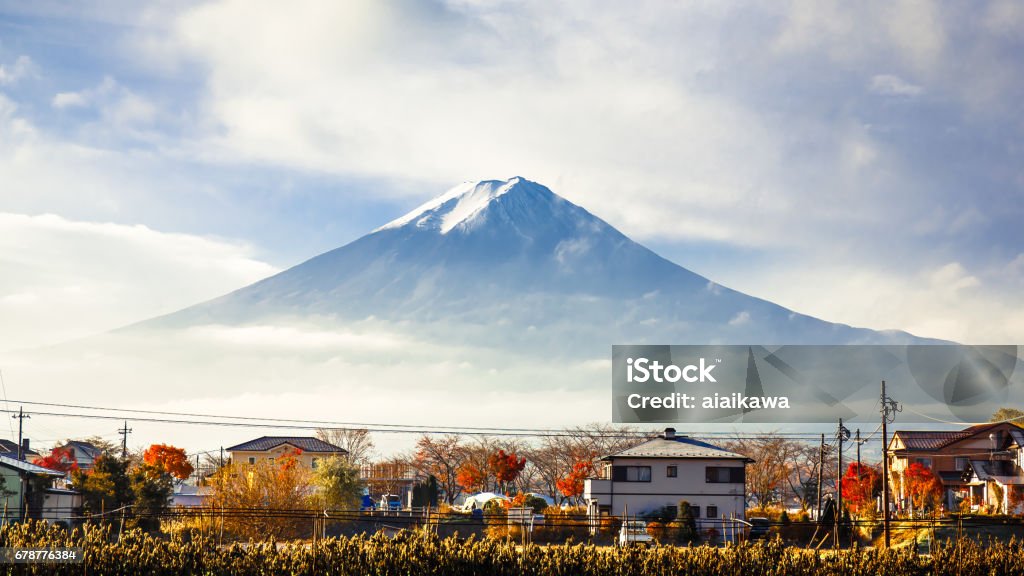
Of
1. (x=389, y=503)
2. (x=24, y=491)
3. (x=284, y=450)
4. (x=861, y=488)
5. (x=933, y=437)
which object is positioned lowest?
(x=389, y=503)

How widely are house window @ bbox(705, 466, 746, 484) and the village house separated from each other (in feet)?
36.3

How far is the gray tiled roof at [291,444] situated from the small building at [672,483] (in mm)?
29944

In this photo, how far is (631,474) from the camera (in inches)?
1939

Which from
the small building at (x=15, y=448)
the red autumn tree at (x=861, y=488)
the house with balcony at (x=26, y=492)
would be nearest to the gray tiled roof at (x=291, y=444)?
the small building at (x=15, y=448)

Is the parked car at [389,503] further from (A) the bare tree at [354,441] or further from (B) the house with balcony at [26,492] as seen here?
(A) the bare tree at [354,441]

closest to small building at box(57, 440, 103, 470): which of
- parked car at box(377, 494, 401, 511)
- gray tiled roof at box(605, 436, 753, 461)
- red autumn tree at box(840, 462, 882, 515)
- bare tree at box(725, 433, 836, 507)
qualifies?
parked car at box(377, 494, 401, 511)

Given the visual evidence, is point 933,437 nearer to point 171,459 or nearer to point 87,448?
point 171,459

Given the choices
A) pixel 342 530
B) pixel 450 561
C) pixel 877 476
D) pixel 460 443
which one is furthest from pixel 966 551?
pixel 460 443

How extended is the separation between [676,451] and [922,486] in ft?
49.5

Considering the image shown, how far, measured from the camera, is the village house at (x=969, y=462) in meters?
53.2

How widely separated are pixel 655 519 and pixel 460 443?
46448 mm

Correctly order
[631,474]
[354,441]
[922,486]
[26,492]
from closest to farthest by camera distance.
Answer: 1. [26,492]
2. [631,474]
3. [922,486]
4. [354,441]

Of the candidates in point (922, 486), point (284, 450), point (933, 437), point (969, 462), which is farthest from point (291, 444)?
point (969, 462)

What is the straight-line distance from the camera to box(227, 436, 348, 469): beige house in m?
73.6
